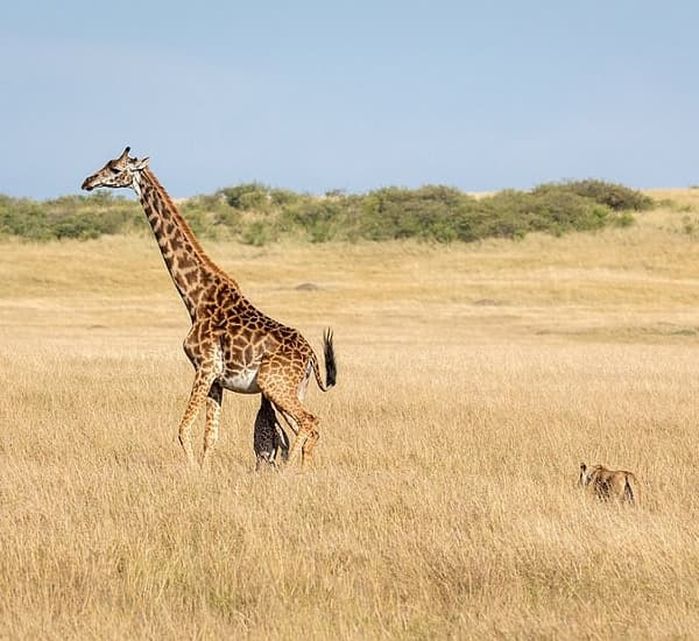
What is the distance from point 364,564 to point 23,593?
198cm

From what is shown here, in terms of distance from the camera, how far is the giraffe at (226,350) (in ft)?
35.7

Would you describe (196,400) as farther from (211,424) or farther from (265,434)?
(265,434)

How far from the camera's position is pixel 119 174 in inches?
470

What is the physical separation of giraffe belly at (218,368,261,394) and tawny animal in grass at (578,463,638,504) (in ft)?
9.54

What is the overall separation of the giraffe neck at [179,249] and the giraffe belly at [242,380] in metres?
0.83

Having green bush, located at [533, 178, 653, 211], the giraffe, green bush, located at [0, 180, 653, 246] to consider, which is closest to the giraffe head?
the giraffe

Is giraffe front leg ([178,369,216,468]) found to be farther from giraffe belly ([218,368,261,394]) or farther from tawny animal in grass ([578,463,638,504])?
tawny animal in grass ([578,463,638,504])

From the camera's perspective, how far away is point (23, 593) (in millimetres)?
6977

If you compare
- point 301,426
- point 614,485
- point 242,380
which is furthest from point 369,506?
point 242,380

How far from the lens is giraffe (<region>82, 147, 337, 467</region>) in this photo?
1088 centimetres

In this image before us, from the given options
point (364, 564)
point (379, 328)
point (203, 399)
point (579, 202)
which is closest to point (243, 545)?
point (364, 564)

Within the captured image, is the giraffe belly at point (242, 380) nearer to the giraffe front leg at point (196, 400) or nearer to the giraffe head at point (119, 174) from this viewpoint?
the giraffe front leg at point (196, 400)

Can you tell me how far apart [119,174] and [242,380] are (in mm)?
2362

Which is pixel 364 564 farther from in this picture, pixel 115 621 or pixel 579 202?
pixel 579 202
